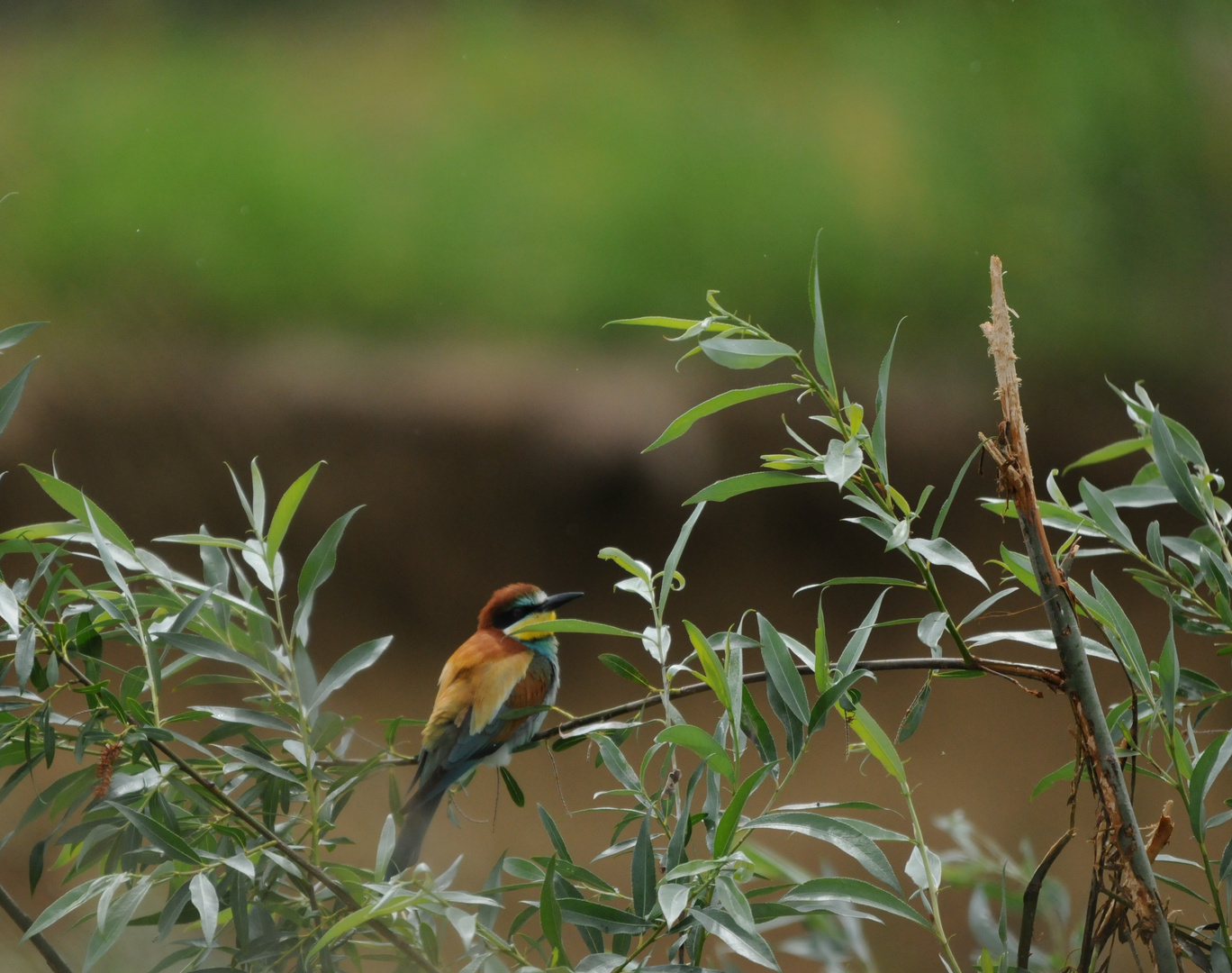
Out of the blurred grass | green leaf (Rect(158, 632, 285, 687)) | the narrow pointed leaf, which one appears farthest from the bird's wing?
the blurred grass

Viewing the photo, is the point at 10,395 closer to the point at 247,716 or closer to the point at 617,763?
the point at 247,716

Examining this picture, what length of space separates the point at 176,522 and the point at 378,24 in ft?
3.89

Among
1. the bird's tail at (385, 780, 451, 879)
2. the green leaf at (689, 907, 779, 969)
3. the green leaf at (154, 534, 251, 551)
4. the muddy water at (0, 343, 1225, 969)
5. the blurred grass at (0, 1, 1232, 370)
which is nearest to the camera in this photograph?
the green leaf at (689, 907, 779, 969)

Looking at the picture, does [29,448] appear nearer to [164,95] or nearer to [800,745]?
[164,95]

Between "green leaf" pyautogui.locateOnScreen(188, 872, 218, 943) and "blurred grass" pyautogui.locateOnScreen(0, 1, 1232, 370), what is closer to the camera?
"green leaf" pyautogui.locateOnScreen(188, 872, 218, 943)

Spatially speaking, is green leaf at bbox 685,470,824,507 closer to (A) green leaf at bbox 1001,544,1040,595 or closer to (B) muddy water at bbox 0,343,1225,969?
(A) green leaf at bbox 1001,544,1040,595

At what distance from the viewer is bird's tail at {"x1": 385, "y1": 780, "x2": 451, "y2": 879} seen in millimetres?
665

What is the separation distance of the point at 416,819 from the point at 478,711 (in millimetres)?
88

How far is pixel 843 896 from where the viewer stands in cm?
33

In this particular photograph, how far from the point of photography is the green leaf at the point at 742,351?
350mm

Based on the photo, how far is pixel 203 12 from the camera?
2.01 meters

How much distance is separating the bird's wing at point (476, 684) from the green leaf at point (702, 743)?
0.38m

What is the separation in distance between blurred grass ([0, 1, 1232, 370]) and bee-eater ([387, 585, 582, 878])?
1062 millimetres

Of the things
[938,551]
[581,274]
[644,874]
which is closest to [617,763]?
[644,874]
